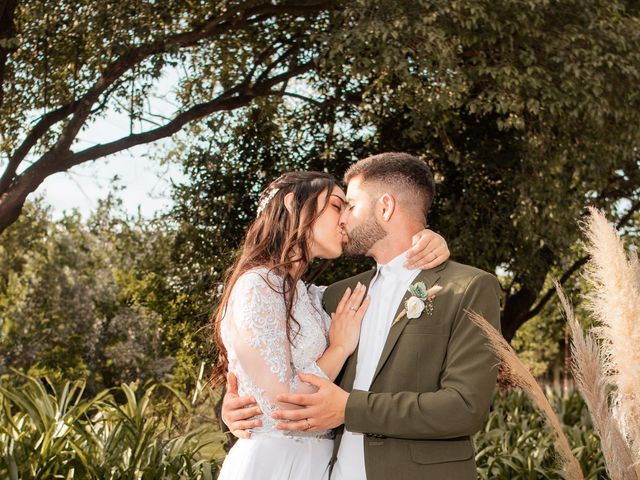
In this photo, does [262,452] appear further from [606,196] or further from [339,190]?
[606,196]

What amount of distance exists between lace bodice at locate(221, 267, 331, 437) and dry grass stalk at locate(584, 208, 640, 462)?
101 centimetres

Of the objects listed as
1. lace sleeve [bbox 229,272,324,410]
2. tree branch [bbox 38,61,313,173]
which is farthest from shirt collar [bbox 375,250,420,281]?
tree branch [bbox 38,61,313,173]

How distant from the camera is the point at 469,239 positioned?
30.5 ft

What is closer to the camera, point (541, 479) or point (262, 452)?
point (262, 452)

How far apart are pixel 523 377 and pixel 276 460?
0.97 metres

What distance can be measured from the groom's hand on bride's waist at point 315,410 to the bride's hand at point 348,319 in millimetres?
301

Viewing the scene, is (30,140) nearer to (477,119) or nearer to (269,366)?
(477,119)

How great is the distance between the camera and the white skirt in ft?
9.30

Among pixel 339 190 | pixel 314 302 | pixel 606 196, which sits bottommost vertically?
pixel 314 302

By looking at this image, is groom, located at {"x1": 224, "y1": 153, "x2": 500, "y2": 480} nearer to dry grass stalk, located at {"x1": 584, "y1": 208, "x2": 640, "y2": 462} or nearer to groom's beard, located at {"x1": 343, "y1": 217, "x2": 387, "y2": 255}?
groom's beard, located at {"x1": 343, "y1": 217, "x2": 387, "y2": 255}

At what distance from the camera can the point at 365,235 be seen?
10.9 feet

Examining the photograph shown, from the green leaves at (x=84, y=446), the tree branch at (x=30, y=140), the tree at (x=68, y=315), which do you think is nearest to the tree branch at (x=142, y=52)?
the tree branch at (x=30, y=140)

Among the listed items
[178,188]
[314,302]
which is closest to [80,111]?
[178,188]

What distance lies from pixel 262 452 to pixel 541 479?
3.56 m
